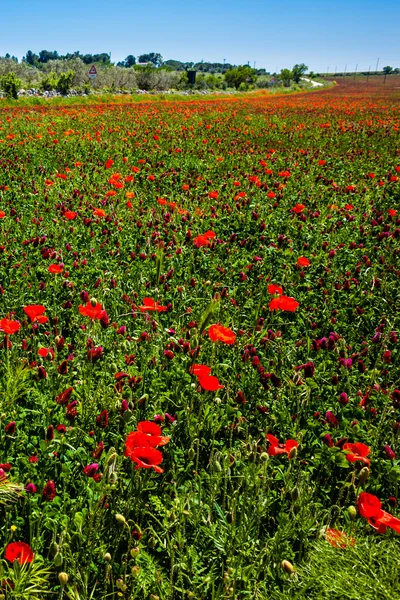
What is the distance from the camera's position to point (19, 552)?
151 cm

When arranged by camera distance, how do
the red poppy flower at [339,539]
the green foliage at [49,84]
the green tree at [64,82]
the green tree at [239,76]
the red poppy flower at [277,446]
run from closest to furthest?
the red poppy flower at [339,539] → the red poppy flower at [277,446] → the green tree at [64,82] → the green foliage at [49,84] → the green tree at [239,76]

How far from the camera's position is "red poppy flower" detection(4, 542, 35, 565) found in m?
1.50

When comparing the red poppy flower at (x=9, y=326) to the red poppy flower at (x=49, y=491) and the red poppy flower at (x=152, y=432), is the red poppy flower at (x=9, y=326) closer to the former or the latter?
the red poppy flower at (x=49, y=491)

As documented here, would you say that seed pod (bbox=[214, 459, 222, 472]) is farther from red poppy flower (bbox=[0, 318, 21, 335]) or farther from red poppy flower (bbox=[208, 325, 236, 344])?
red poppy flower (bbox=[0, 318, 21, 335])

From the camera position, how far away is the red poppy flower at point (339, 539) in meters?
1.65

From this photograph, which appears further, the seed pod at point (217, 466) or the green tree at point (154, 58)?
the green tree at point (154, 58)

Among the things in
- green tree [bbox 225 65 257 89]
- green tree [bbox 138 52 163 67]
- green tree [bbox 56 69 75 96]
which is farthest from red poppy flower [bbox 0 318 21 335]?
green tree [bbox 138 52 163 67]

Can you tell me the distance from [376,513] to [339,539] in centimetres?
17

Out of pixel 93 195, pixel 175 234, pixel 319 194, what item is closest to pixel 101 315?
pixel 175 234

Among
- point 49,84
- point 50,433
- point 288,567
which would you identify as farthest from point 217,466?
point 49,84

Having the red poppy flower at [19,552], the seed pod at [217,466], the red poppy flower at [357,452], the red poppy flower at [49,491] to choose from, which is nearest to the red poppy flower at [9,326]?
the red poppy flower at [49,491]

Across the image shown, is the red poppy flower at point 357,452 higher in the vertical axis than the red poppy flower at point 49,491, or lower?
higher

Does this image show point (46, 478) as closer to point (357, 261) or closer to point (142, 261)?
point (142, 261)

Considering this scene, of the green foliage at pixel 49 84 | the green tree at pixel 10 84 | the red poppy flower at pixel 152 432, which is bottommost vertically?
the red poppy flower at pixel 152 432
